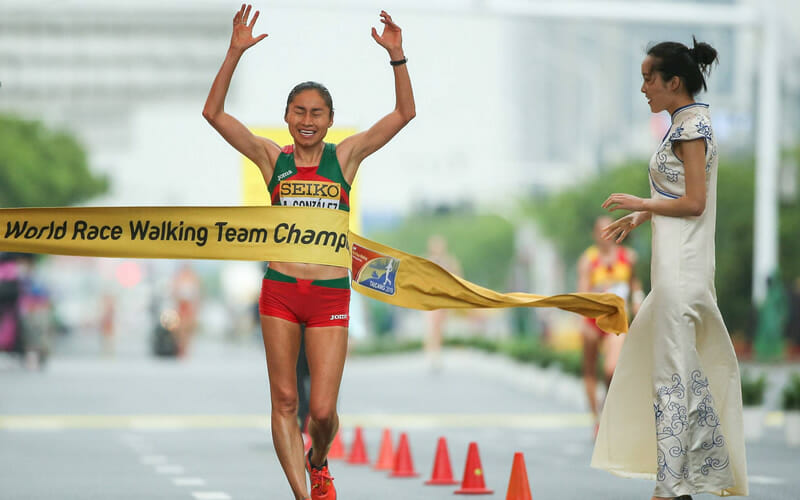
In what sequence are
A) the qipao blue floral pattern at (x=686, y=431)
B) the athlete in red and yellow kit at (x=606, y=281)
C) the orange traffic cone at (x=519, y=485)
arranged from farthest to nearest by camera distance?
the athlete in red and yellow kit at (x=606, y=281), the orange traffic cone at (x=519, y=485), the qipao blue floral pattern at (x=686, y=431)

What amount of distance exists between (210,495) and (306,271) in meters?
2.57

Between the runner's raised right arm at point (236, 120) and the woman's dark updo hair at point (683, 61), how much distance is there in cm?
190

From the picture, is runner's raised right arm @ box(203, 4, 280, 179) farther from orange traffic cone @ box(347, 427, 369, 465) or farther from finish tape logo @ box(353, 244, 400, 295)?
orange traffic cone @ box(347, 427, 369, 465)

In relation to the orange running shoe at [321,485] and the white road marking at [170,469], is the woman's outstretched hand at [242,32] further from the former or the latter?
the white road marking at [170,469]

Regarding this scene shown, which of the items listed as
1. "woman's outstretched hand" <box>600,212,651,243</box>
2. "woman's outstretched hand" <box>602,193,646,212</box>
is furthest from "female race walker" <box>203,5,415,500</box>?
"woman's outstretched hand" <box>600,212,651,243</box>

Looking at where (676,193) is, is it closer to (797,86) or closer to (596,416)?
(596,416)

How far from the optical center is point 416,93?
9106 cm

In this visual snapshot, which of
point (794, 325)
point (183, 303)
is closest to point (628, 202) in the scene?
point (183, 303)

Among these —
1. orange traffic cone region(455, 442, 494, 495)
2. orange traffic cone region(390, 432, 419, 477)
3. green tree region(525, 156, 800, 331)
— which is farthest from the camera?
green tree region(525, 156, 800, 331)

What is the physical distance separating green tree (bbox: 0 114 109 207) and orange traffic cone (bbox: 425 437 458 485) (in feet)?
178

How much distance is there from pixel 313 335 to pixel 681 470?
1.83m

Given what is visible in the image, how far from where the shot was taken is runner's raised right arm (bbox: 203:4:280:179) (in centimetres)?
723

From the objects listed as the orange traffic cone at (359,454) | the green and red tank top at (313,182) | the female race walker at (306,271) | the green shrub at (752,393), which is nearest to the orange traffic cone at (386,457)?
the orange traffic cone at (359,454)

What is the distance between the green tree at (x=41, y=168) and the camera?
208ft
